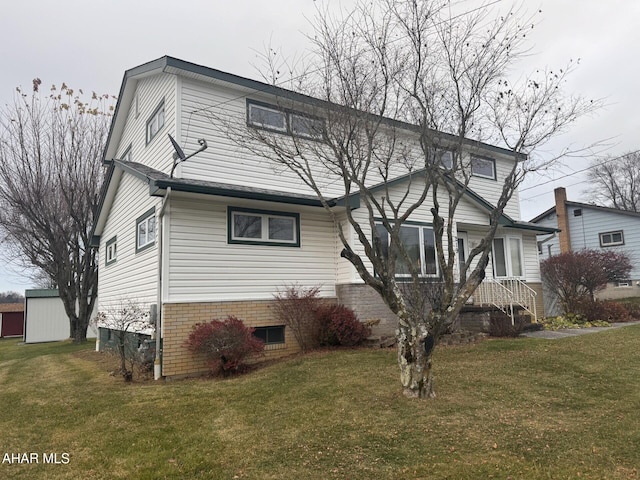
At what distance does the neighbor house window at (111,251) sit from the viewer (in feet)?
47.5

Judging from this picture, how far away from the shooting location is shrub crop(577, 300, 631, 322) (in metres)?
13.8

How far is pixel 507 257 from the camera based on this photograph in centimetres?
1534

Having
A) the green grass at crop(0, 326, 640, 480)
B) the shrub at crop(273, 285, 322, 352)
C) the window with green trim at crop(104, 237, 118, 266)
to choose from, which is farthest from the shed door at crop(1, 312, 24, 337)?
the shrub at crop(273, 285, 322, 352)

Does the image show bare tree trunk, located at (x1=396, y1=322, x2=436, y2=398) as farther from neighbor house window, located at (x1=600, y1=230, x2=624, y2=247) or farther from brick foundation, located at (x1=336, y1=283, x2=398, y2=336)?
neighbor house window, located at (x1=600, y1=230, x2=624, y2=247)

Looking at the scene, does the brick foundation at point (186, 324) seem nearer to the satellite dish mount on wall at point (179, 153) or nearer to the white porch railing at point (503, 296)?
the satellite dish mount on wall at point (179, 153)

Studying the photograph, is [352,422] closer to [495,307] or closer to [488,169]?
[495,307]

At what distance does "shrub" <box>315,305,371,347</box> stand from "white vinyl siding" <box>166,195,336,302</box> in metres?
1.08

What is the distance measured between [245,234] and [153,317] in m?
2.70

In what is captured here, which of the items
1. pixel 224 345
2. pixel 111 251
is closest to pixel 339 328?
pixel 224 345

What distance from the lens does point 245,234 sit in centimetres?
1037

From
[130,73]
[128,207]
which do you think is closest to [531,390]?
[128,207]

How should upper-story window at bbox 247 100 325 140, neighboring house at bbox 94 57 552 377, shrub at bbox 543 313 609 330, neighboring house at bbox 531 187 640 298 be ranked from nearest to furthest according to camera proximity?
upper-story window at bbox 247 100 325 140
neighboring house at bbox 94 57 552 377
shrub at bbox 543 313 609 330
neighboring house at bbox 531 187 640 298

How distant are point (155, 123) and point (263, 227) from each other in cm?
450

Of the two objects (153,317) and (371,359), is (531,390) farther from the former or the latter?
(153,317)
